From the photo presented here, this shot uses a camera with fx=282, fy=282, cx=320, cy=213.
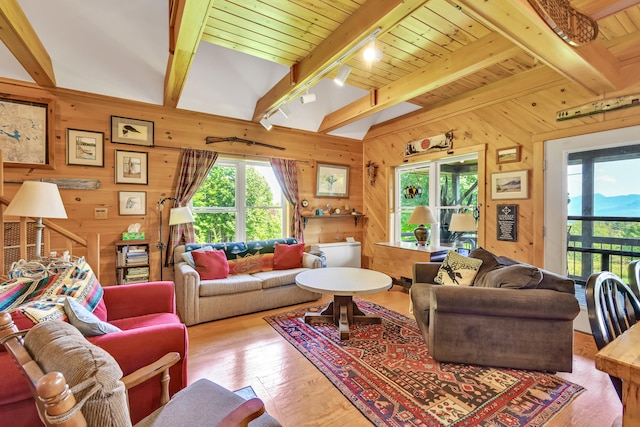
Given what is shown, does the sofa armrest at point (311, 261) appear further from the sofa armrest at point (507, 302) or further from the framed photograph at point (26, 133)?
the framed photograph at point (26, 133)

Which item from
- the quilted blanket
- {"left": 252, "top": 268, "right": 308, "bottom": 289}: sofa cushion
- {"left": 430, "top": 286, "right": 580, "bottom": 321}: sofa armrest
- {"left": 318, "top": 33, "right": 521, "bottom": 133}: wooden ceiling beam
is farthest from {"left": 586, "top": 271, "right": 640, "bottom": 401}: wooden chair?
{"left": 252, "top": 268, "right": 308, "bottom": 289}: sofa cushion

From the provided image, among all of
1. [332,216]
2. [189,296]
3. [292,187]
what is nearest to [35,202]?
[189,296]

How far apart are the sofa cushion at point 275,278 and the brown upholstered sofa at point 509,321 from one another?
6.13ft

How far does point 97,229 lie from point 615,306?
179 inches

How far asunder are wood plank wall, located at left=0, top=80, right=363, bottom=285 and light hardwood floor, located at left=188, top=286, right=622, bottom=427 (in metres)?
1.64

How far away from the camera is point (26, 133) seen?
304 cm

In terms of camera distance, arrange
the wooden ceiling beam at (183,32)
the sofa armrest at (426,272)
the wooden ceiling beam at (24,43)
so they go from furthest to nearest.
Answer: the sofa armrest at (426,272), the wooden ceiling beam at (24,43), the wooden ceiling beam at (183,32)

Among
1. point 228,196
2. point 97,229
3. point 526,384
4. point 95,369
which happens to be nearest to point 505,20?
point 526,384

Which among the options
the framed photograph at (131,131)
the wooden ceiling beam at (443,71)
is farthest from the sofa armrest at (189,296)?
the wooden ceiling beam at (443,71)

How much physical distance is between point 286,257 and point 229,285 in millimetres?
953

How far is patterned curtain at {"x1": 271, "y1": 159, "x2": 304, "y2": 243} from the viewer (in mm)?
4637

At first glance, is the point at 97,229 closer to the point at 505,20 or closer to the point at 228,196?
the point at 228,196

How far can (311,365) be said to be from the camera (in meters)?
2.25

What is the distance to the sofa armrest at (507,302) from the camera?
202 cm
